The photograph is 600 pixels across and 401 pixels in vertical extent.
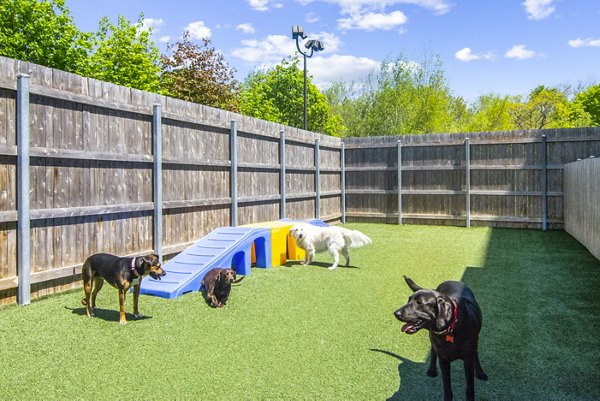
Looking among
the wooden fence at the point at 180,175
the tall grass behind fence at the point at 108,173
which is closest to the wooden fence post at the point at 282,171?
the wooden fence at the point at 180,175

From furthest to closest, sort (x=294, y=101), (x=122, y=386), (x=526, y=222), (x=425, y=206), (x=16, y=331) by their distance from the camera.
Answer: (x=294, y=101)
(x=425, y=206)
(x=526, y=222)
(x=16, y=331)
(x=122, y=386)

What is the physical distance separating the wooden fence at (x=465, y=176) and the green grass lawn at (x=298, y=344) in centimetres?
707

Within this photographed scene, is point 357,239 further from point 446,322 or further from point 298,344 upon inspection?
point 446,322

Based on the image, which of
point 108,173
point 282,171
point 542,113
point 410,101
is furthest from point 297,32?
point 542,113

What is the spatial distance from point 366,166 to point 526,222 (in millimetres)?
5424

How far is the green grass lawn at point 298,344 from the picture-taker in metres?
3.22

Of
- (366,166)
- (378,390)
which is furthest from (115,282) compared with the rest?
(366,166)

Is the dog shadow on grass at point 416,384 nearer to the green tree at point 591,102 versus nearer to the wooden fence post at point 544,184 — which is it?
the wooden fence post at point 544,184

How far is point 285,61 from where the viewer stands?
38.3 meters

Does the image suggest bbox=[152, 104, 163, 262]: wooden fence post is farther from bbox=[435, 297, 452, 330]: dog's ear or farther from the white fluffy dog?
bbox=[435, 297, 452, 330]: dog's ear

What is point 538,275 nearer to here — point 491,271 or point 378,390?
point 491,271

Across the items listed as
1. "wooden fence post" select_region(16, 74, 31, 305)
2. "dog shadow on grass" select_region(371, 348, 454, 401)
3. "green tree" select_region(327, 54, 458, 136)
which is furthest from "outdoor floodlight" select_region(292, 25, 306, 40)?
"green tree" select_region(327, 54, 458, 136)

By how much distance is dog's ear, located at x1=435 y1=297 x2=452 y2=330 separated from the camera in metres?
2.66

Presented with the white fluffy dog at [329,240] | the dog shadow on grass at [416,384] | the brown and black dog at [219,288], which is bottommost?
the dog shadow on grass at [416,384]
